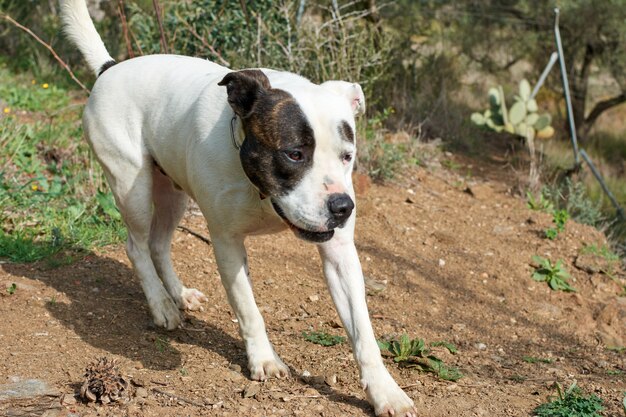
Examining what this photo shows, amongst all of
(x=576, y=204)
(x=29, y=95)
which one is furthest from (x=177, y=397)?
(x=29, y=95)

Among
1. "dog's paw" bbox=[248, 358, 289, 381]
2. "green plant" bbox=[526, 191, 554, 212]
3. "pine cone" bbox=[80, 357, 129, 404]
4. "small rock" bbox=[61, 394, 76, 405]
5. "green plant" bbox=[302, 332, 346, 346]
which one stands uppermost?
"pine cone" bbox=[80, 357, 129, 404]

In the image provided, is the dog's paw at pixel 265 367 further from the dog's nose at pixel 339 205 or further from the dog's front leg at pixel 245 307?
the dog's nose at pixel 339 205

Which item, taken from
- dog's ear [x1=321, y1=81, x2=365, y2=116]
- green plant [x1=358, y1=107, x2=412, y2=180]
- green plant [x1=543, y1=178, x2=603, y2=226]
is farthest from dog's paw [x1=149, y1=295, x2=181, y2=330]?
green plant [x1=543, y1=178, x2=603, y2=226]

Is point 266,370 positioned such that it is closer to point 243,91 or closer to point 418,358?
point 418,358

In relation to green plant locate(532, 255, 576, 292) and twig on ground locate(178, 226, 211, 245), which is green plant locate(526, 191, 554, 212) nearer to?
green plant locate(532, 255, 576, 292)

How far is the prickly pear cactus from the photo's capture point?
352 inches

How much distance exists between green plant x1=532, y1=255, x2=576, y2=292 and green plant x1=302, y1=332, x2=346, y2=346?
2296 mm

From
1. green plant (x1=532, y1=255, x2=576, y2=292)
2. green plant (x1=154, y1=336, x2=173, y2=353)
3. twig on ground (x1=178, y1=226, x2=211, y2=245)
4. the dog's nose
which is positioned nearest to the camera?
the dog's nose

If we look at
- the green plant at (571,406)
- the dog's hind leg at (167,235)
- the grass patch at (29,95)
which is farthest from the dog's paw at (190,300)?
the grass patch at (29,95)

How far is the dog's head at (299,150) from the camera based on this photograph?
11.1 feet

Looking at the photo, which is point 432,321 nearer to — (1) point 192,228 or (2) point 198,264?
(2) point 198,264

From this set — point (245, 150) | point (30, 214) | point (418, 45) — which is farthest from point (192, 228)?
point (418, 45)

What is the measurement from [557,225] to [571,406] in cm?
368

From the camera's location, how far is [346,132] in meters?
3.48
